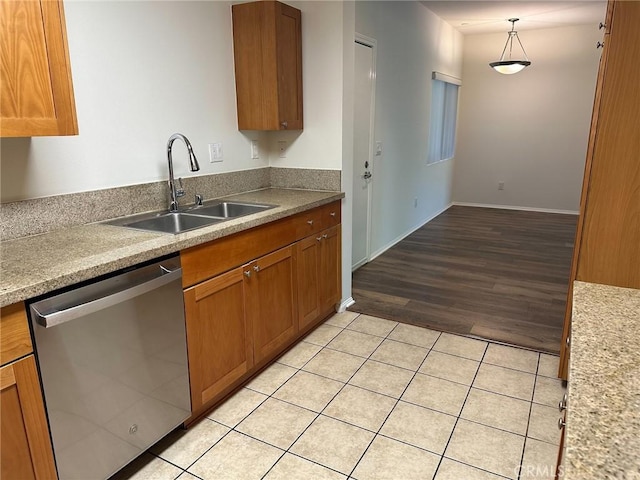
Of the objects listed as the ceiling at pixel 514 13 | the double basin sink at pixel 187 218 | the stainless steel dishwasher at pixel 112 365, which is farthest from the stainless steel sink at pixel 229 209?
the ceiling at pixel 514 13

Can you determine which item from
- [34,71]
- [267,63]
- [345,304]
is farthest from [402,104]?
[34,71]

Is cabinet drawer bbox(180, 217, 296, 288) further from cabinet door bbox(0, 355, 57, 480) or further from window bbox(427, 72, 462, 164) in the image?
window bbox(427, 72, 462, 164)

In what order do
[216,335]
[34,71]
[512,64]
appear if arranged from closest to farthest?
[34,71] → [216,335] → [512,64]

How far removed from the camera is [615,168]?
1927 mm

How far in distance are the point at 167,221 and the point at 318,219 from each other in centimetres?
92

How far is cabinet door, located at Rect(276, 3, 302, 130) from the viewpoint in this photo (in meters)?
2.78

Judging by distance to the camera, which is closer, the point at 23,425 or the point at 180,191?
the point at 23,425

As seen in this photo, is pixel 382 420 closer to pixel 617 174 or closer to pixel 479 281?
pixel 617 174

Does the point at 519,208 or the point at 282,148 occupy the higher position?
the point at 282,148

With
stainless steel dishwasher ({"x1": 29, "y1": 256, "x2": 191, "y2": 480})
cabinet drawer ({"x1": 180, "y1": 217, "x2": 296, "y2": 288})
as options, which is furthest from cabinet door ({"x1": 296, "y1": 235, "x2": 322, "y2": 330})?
stainless steel dishwasher ({"x1": 29, "y1": 256, "x2": 191, "y2": 480})

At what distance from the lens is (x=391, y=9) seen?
428 cm

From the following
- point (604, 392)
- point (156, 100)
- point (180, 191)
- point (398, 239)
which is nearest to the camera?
point (604, 392)

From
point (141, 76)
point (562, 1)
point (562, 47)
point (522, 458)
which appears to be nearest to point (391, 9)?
point (562, 1)

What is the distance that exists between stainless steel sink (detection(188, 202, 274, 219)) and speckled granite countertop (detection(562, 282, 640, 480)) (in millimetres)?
1739
